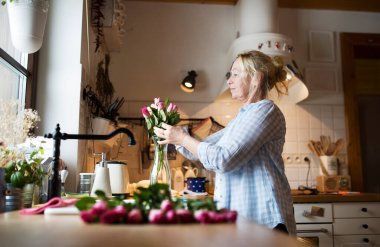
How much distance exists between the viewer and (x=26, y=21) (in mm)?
1543

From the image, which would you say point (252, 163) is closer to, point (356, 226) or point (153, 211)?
point (153, 211)

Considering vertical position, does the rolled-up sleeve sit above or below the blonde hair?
below

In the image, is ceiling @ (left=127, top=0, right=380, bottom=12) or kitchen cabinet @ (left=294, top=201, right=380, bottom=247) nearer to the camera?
kitchen cabinet @ (left=294, top=201, right=380, bottom=247)

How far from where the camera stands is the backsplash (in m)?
3.26

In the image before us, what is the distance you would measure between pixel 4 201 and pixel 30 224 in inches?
19.4

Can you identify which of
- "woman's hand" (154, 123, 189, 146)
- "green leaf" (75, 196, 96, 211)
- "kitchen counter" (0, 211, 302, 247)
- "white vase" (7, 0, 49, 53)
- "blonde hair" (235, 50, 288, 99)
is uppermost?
"white vase" (7, 0, 49, 53)

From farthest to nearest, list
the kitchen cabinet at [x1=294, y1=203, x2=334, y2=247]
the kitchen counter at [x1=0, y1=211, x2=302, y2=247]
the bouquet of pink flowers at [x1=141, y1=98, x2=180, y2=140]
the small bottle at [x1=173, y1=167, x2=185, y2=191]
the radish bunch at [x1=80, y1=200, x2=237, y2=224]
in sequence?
1. the small bottle at [x1=173, y1=167, x2=185, y2=191]
2. the kitchen cabinet at [x1=294, y1=203, x2=334, y2=247]
3. the bouquet of pink flowers at [x1=141, y1=98, x2=180, y2=140]
4. the radish bunch at [x1=80, y1=200, x2=237, y2=224]
5. the kitchen counter at [x1=0, y1=211, x2=302, y2=247]

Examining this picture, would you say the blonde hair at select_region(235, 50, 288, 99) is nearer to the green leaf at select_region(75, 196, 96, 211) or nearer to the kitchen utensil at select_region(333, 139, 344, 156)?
the green leaf at select_region(75, 196, 96, 211)

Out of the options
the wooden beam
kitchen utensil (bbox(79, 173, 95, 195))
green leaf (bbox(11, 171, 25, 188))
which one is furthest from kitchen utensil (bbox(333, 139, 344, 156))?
green leaf (bbox(11, 171, 25, 188))

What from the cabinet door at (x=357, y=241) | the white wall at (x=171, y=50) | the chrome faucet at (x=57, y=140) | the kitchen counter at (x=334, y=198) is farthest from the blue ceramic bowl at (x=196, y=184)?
the chrome faucet at (x=57, y=140)

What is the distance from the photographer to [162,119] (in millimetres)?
1523

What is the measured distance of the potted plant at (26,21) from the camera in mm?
1526

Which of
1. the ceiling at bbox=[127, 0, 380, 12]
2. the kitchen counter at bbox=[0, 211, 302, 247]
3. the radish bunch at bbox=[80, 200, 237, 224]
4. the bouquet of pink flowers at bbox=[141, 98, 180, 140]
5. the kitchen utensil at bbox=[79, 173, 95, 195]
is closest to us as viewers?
the kitchen counter at bbox=[0, 211, 302, 247]

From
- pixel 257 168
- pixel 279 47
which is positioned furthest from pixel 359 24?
pixel 257 168
